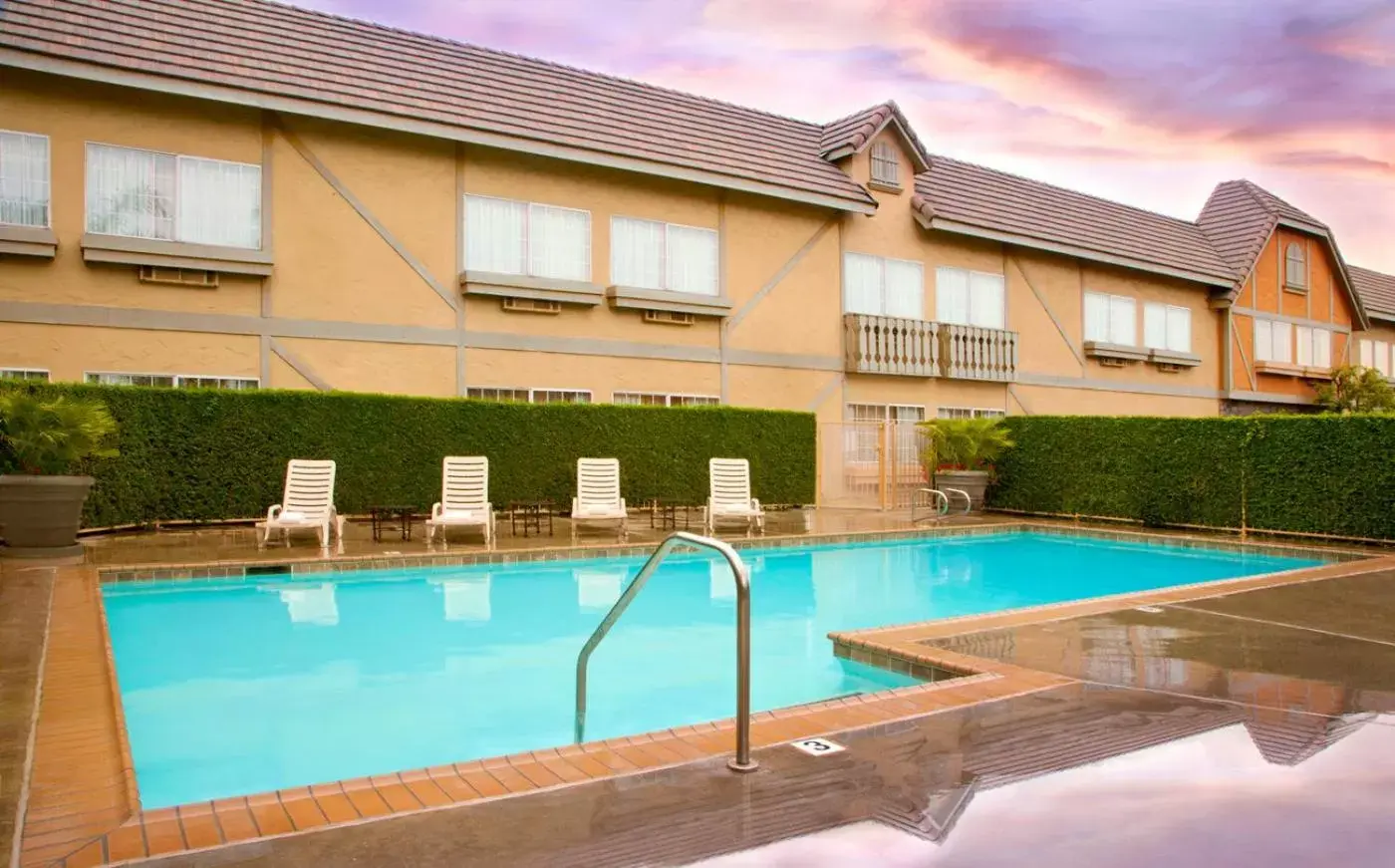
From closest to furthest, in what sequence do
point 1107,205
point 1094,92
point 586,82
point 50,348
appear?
point 50,348, point 586,82, point 1094,92, point 1107,205

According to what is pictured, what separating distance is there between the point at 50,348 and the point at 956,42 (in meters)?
16.8

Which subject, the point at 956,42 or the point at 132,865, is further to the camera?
the point at 956,42

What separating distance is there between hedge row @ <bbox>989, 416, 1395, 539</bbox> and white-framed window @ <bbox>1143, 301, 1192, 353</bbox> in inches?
418

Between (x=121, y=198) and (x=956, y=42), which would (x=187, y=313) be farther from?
(x=956, y=42)

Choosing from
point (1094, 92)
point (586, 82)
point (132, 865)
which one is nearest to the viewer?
point (132, 865)

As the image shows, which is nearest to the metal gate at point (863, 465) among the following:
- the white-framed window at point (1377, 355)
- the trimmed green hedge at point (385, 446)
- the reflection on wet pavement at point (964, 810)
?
the trimmed green hedge at point (385, 446)

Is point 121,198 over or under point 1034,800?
over

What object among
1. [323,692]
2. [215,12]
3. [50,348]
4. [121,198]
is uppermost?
[215,12]

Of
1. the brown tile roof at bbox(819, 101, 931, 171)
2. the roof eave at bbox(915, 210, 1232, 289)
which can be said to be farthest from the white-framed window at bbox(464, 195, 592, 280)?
the roof eave at bbox(915, 210, 1232, 289)

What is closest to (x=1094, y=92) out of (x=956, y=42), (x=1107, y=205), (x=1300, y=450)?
(x=956, y=42)

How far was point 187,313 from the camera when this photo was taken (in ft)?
45.9

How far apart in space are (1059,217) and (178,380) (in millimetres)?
20267

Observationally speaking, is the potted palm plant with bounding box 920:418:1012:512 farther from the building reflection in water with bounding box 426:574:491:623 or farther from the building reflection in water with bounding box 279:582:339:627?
the building reflection in water with bounding box 279:582:339:627

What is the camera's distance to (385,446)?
14.0 m
